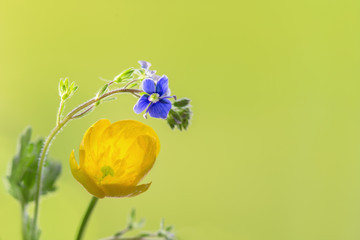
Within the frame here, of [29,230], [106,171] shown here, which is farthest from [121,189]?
[29,230]

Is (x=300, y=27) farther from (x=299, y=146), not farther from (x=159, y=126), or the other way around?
(x=159, y=126)

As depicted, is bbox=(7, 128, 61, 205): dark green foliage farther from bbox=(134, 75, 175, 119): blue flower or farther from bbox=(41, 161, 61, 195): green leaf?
bbox=(134, 75, 175, 119): blue flower

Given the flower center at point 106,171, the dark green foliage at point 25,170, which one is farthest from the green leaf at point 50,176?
the flower center at point 106,171

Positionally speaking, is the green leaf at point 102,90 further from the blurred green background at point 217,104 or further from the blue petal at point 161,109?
the blurred green background at point 217,104

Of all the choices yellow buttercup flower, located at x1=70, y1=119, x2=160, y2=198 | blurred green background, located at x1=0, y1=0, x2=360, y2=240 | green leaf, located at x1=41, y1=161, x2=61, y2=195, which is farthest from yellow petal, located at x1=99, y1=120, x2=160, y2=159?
blurred green background, located at x1=0, y1=0, x2=360, y2=240

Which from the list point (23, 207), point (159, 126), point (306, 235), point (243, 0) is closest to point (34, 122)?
point (159, 126)

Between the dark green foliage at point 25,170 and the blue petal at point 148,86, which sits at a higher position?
the blue petal at point 148,86
